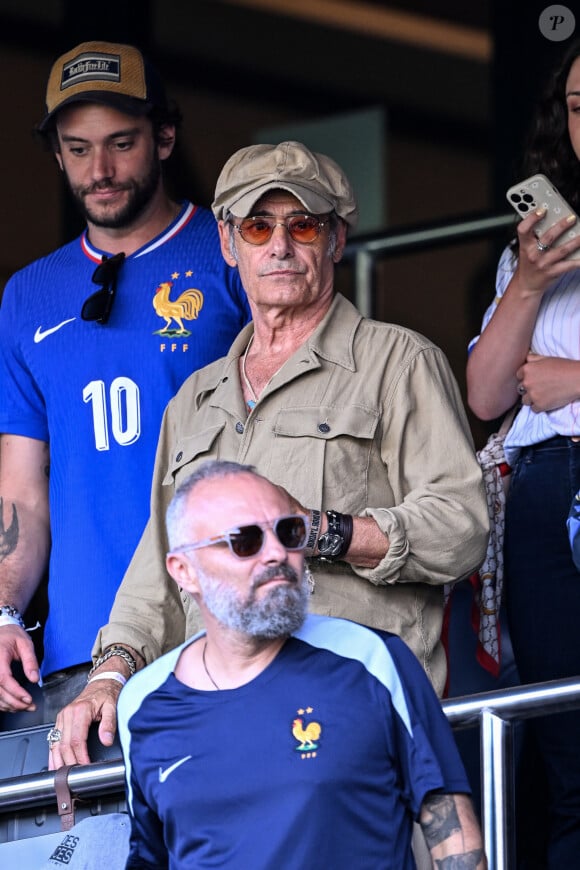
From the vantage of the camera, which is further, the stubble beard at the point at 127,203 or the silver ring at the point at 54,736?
the stubble beard at the point at 127,203

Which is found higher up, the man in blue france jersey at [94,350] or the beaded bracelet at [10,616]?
the man in blue france jersey at [94,350]

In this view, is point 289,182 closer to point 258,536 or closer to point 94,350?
point 94,350

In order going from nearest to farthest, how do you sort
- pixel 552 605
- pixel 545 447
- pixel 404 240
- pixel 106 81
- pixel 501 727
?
pixel 501 727
pixel 552 605
pixel 545 447
pixel 106 81
pixel 404 240

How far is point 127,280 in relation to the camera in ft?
13.6

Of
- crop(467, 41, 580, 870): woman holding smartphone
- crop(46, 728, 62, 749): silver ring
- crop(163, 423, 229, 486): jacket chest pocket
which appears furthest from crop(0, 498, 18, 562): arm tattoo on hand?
crop(467, 41, 580, 870): woman holding smartphone

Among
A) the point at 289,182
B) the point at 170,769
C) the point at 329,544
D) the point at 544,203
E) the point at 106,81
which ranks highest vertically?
the point at 106,81

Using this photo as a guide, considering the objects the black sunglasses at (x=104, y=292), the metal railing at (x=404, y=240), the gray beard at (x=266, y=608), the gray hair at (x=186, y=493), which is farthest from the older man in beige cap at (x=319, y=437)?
the metal railing at (x=404, y=240)

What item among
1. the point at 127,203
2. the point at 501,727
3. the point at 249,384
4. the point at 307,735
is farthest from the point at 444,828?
the point at 127,203

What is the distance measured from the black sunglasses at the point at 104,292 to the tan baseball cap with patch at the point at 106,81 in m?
0.39

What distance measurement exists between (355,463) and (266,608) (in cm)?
68

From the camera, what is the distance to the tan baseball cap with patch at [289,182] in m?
3.55

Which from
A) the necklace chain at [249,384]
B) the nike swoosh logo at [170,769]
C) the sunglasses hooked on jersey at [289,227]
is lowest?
the nike swoosh logo at [170,769]

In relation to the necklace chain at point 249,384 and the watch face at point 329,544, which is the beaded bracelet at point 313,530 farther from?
the necklace chain at point 249,384

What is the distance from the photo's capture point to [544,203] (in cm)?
349
